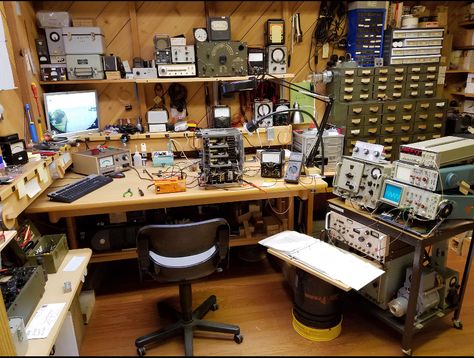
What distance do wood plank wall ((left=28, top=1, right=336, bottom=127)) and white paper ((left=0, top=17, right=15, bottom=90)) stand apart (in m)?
0.77

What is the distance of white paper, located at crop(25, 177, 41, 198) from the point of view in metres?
1.86

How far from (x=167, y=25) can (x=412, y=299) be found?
2766 millimetres

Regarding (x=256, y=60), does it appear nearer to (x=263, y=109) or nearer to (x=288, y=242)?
(x=263, y=109)

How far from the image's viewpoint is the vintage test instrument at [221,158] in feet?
7.34

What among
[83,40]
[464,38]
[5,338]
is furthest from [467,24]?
[5,338]

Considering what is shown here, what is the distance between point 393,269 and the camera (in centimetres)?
Answer: 199

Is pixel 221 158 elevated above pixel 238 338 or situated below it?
above

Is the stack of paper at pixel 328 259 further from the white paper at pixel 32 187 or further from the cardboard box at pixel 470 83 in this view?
the cardboard box at pixel 470 83

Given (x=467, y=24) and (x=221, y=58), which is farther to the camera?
(x=467, y=24)

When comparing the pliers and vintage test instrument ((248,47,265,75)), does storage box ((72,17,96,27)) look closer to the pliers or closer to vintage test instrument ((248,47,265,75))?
vintage test instrument ((248,47,265,75))

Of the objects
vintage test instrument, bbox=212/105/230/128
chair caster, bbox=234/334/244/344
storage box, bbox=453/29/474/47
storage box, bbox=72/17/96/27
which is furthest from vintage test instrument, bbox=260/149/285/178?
storage box, bbox=453/29/474/47

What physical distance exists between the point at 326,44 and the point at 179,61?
1.45m

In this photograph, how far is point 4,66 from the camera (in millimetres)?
2102

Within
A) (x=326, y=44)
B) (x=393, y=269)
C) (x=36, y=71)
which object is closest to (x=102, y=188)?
(x=36, y=71)
